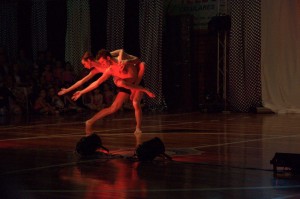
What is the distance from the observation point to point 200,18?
1828cm

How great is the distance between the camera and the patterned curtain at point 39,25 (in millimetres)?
19766

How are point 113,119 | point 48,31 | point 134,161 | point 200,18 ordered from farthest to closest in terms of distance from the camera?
point 48,31 < point 200,18 < point 113,119 < point 134,161

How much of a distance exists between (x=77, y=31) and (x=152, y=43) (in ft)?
8.20

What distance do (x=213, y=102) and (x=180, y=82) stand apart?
1533 millimetres

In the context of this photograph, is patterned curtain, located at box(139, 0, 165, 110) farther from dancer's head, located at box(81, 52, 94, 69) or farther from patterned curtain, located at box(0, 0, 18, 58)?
dancer's head, located at box(81, 52, 94, 69)

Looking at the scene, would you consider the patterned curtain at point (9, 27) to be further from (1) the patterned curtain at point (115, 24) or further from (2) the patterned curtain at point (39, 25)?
(1) the patterned curtain at point (115, 24)

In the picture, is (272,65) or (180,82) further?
(180,82)

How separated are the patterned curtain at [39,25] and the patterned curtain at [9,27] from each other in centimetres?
64

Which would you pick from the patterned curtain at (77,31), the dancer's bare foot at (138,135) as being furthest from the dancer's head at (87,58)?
the patterned curtain at (77,31)

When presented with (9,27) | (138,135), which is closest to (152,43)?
(9,27)

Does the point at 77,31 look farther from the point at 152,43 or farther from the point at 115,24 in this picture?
the point at 152,43

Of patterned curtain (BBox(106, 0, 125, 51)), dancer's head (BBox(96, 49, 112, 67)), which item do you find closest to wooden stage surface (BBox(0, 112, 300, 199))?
dancer's head (BBox(96, 49, 112, 67))

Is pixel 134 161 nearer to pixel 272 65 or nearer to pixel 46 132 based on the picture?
pixel 46 132

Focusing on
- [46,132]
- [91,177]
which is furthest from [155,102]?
[91,177]
